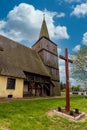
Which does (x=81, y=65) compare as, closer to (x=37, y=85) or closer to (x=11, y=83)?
(x=37, y=85)

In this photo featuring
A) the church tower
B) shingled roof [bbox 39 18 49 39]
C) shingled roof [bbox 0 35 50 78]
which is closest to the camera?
shingled roof [bbox 0 35 50 78]

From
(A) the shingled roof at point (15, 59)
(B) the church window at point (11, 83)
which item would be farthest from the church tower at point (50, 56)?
(B) the church window at point (11, 83)

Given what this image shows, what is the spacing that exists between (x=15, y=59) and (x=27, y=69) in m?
2.45

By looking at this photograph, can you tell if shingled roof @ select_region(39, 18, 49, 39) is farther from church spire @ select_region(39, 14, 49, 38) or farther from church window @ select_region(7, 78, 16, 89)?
church window @ select_region(7, 78, 16, 89)

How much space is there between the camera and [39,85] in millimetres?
25625

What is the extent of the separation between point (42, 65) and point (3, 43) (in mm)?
8940

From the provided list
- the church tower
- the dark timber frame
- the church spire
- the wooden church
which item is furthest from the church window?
the church spire

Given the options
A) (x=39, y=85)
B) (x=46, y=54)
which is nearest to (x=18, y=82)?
(x=39, y=85)

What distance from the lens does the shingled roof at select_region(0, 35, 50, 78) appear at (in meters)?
18.9

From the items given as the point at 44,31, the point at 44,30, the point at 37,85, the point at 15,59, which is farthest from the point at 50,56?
the point at 15,59

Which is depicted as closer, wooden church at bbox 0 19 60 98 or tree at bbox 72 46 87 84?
wooden church at bbox 0 19 60 98

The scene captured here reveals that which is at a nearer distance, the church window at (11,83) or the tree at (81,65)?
the church window at (11,83)

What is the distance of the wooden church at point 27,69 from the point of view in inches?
739

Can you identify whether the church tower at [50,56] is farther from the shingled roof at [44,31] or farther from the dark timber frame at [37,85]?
the dark timber frame at [37,85]
